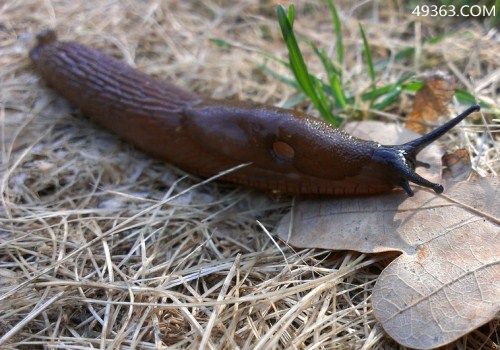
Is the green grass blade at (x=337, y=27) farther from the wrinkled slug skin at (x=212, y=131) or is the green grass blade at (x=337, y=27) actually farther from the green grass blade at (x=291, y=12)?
the wrinkled slug skin at (x=212, y=131)

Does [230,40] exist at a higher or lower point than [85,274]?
higher

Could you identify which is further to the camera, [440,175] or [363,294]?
[440,175]

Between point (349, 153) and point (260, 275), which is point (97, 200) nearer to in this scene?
point (260, 275)

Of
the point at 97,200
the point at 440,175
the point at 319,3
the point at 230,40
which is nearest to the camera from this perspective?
the point at 440,175

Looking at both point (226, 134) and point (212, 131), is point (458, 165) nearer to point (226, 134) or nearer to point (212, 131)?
point (226, 134)

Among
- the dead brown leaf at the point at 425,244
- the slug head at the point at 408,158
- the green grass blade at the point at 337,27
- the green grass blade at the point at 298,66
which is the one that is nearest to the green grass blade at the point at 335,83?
the green grass blade at the point at 298,66

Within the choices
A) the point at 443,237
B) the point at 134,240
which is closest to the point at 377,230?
the point at 443,237

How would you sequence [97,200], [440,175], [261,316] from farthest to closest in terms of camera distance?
[97,200], [440,175], [261,316]

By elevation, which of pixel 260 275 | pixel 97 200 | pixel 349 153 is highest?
pixel 349 153
